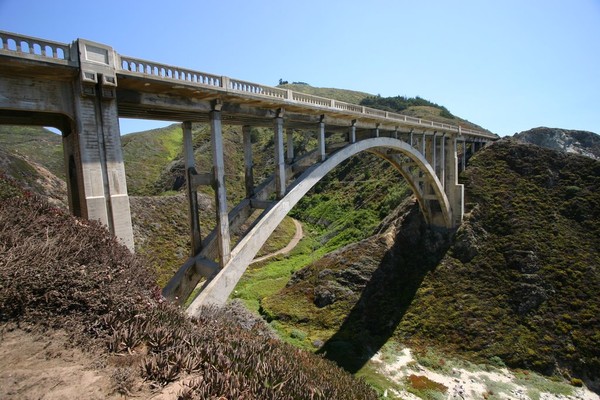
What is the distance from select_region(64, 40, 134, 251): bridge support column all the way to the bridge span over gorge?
22 millimetres

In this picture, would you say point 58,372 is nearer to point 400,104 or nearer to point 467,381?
point 467,381

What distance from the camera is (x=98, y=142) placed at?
766 centimetres

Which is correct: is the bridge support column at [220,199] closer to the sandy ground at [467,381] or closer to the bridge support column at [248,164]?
the bridge support column at [248,164]

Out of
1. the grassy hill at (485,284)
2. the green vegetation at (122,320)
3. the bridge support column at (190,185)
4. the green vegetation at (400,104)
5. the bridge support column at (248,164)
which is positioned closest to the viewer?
the green vegetation at (122,320)

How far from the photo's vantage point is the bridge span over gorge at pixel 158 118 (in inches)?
278

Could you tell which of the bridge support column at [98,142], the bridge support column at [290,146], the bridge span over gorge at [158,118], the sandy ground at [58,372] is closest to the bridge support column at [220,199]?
the bridge span over gorge at [158,118]

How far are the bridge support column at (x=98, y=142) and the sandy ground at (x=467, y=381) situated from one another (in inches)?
617

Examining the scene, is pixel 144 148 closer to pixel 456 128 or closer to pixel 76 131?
pixel 456 128

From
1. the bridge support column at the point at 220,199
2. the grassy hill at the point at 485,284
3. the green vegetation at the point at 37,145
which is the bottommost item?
the grassy hill at the point at 485,284

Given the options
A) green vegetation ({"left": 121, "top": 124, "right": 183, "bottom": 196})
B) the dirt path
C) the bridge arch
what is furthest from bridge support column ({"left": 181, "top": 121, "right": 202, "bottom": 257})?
green vegetation ({"left": 121, "top": 124, "right": 183, "bottom": 196})

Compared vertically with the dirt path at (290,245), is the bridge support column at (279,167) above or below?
above

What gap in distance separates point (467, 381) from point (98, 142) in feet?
67.1

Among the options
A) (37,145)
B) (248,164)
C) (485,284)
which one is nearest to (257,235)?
(248,164)

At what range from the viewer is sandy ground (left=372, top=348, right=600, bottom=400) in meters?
15.9
